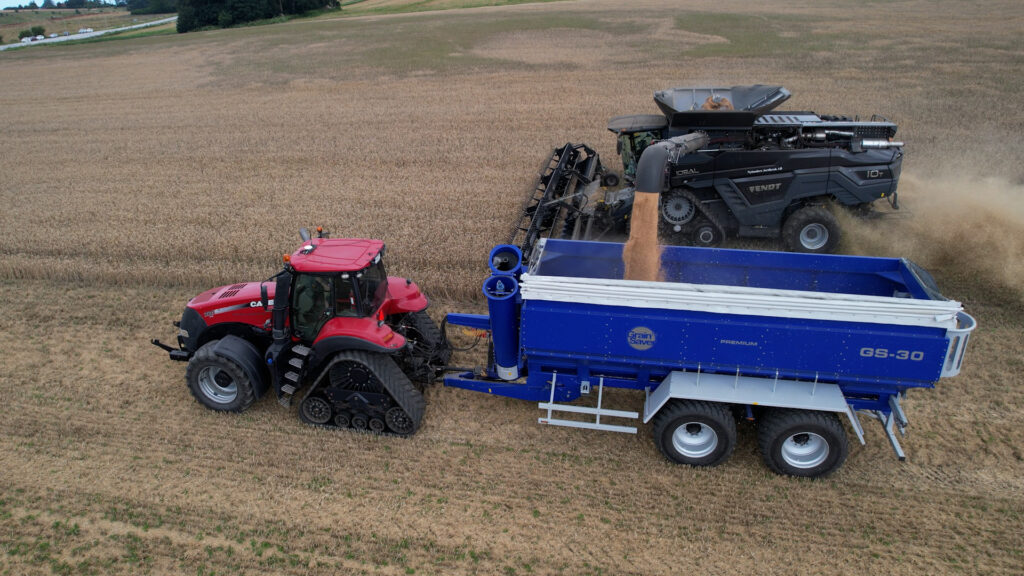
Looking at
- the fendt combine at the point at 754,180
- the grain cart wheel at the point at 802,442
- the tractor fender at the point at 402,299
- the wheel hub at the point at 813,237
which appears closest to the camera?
the grain cart wheel at the point at 802,442

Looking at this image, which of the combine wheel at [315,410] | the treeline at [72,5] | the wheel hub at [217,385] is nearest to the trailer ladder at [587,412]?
the combine wheel at [315,410]

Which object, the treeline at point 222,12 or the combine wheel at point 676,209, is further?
the treeline at point 222,12

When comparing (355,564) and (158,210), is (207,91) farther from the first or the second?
(355,564)

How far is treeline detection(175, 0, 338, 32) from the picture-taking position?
1848 inches

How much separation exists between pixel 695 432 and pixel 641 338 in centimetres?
111

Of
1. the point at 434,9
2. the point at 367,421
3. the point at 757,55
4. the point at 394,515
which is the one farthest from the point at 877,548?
the point at 434,9

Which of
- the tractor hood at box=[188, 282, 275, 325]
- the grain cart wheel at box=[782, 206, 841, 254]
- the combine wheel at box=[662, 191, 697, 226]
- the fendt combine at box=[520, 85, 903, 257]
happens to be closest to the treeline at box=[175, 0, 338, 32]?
the fendt combine at box=[520, 85, 903, 257]

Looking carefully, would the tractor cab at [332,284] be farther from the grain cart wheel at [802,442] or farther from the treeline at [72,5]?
the treeline at [72,5]

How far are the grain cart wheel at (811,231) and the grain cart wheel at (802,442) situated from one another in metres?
4.69

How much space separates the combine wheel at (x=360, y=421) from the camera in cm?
623

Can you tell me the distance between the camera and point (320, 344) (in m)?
6.00

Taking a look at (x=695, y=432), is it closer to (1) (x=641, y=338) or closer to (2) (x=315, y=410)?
(1) (x=641, y=338)

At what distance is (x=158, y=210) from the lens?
12.2m

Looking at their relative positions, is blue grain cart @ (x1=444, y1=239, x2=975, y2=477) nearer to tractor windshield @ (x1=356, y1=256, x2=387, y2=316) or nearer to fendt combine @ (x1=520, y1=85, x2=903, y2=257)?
tractor windshield @ (x1=356, y1=256, x2=387, y2=316)
